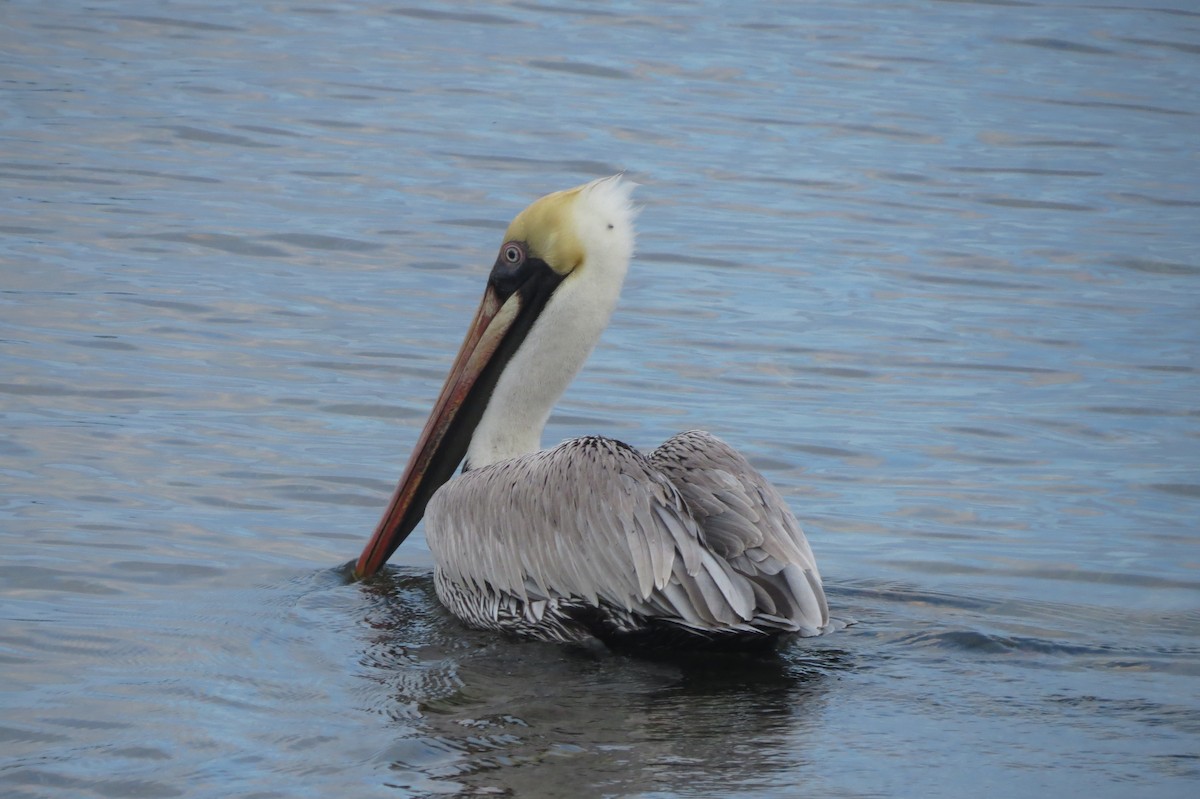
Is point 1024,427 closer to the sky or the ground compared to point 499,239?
closer to the ground

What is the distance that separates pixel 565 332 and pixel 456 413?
0.47 metres

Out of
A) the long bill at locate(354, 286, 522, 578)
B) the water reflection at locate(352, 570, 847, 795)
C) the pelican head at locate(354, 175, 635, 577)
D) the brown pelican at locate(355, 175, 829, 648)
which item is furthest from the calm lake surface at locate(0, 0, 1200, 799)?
the pelican head at locate(354, 175, 635, 577)

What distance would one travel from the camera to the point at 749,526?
180 inches

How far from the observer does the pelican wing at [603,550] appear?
4438mm

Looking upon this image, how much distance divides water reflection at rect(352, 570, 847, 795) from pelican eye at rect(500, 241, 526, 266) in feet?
3.91

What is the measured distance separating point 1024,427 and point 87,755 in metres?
4.52

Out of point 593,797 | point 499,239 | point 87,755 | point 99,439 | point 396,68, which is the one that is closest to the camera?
point 593,797

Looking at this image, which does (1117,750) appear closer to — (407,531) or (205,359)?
(407,531)

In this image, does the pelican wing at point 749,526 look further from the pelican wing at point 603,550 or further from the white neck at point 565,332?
the white neck at point 565,332

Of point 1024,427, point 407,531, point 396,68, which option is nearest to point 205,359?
point 407,531

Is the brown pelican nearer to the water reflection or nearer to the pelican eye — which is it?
the pelican eye

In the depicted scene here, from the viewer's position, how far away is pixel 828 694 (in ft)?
14.4

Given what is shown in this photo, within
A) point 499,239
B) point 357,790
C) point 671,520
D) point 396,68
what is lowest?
point 357,790

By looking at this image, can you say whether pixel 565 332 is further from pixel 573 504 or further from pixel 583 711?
pixel 583 711
